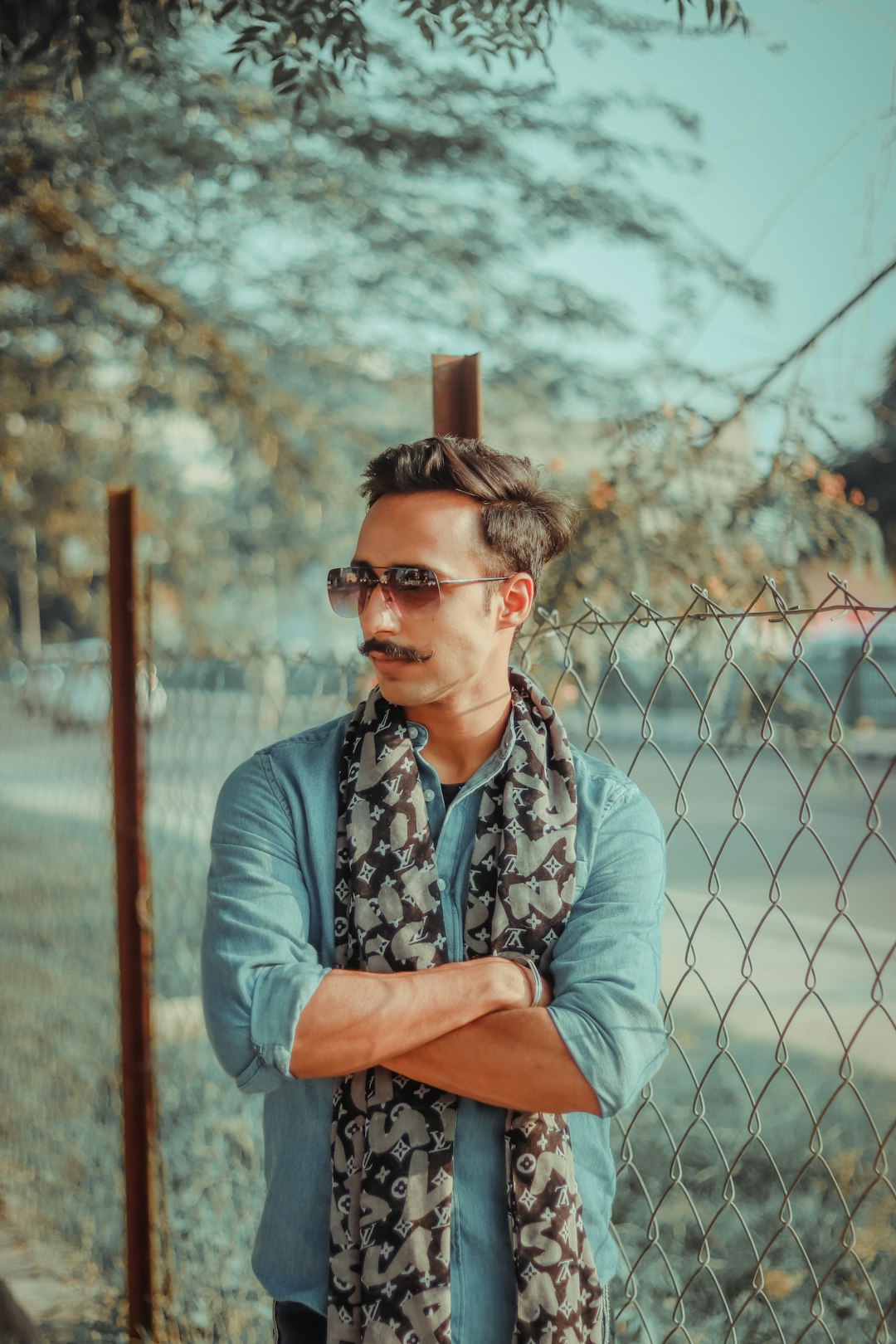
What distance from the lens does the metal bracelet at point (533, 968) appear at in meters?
1.48

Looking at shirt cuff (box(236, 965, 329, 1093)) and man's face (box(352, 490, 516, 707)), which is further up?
man's face (box(352, 490, 516, 707))

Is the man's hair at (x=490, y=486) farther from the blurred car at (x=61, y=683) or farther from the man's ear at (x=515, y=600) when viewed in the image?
the blurred car at (x=61, y=683)

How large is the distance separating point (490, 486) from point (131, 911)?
5.16 feet

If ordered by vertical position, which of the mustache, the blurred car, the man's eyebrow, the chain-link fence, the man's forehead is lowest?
the chain-link fence

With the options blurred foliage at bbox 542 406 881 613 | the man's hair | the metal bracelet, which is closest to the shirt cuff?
the metal bracelet

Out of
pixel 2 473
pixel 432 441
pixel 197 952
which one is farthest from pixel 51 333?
pixel 432 441

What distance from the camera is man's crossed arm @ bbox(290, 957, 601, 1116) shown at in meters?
1.43

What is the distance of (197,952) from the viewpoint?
659 cm

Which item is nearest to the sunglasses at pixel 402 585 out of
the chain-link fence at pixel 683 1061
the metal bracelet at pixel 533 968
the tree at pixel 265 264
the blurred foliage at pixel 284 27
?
the chain-link fence at pixel 683 1061

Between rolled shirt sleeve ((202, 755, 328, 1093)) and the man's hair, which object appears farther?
the man's hair

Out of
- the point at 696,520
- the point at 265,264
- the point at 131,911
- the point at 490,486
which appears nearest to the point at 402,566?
the point at 490,486

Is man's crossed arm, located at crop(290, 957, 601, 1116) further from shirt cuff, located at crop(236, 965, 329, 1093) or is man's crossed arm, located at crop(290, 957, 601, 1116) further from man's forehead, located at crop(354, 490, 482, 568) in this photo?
man's forehead, located at crop(354, 490, 482, 568)

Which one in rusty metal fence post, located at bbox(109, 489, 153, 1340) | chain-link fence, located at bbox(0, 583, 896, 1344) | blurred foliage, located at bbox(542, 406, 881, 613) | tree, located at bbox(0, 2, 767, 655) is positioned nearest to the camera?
chain-link fence, located at bbox(0, 583, 896, 1344)

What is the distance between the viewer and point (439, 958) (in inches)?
60.6
